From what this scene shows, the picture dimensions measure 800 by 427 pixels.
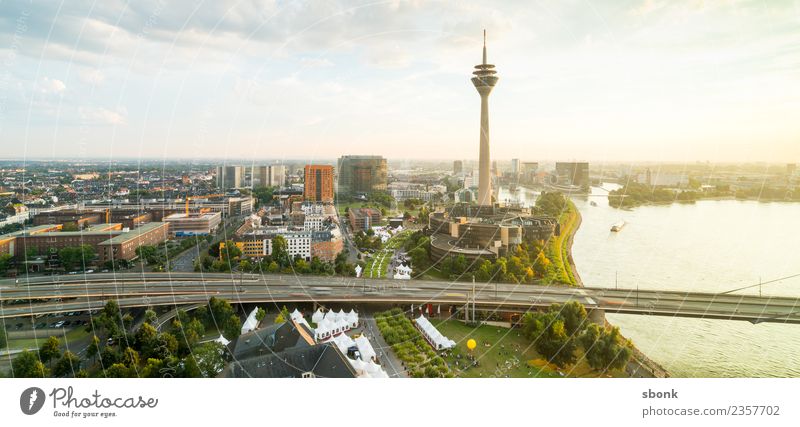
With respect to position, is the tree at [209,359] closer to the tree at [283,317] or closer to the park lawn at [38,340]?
the tree at [283,317]

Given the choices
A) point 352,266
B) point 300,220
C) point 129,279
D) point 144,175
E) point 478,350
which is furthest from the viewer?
point 144,175

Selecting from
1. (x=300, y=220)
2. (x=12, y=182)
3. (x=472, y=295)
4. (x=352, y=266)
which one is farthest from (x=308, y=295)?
(x=12, y=182)

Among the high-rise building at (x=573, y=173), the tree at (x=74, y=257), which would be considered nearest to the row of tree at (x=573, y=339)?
the high-rise building at (x=573, y=173)

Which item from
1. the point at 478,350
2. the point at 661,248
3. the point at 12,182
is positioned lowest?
the point at 478,350

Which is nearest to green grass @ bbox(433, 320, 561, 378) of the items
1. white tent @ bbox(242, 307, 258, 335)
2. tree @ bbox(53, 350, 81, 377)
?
white tent @ bbox(242, 307, 258, 335)

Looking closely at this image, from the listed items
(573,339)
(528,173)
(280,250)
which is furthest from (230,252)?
(528,173)

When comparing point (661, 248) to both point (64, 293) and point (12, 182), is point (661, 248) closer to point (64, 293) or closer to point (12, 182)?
point (64, 293)
